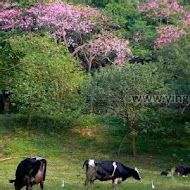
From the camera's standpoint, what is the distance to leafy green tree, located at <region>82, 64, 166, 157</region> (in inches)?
956

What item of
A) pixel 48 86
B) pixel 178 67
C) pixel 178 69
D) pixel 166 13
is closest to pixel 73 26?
pixel 48 86

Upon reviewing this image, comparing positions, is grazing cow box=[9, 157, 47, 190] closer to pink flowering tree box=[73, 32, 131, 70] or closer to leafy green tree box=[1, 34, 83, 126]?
leafy green tree box=[1, 34, 83, 126]

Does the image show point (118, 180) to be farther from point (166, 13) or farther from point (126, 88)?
point (166, 13)

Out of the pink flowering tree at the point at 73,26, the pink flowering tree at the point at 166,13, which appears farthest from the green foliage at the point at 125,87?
the pink flowering tree at the point at 166,13

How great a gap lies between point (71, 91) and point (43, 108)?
8.15 ft

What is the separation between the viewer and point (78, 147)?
27.1 meters

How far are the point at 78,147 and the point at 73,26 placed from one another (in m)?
12.7

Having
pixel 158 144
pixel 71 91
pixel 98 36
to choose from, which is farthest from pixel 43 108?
pixel 98 36

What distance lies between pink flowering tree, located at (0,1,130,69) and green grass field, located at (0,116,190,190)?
7447 mm

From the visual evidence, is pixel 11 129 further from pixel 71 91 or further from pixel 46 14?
pixel 46 14

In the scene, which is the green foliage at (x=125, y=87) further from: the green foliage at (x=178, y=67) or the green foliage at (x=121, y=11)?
the green foliage at (x=121, y=11)

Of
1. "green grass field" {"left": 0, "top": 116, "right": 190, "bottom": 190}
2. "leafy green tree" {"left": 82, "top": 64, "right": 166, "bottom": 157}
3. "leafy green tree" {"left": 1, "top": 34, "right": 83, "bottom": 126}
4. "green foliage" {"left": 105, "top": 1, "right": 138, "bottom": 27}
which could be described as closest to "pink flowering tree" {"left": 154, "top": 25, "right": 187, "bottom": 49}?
"green foliage" {"left": 105, "top": 1, "right": 138, "bottom": 27}

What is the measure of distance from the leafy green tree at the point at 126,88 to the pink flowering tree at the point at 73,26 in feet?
32.2

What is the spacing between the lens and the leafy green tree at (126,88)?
956 inches
